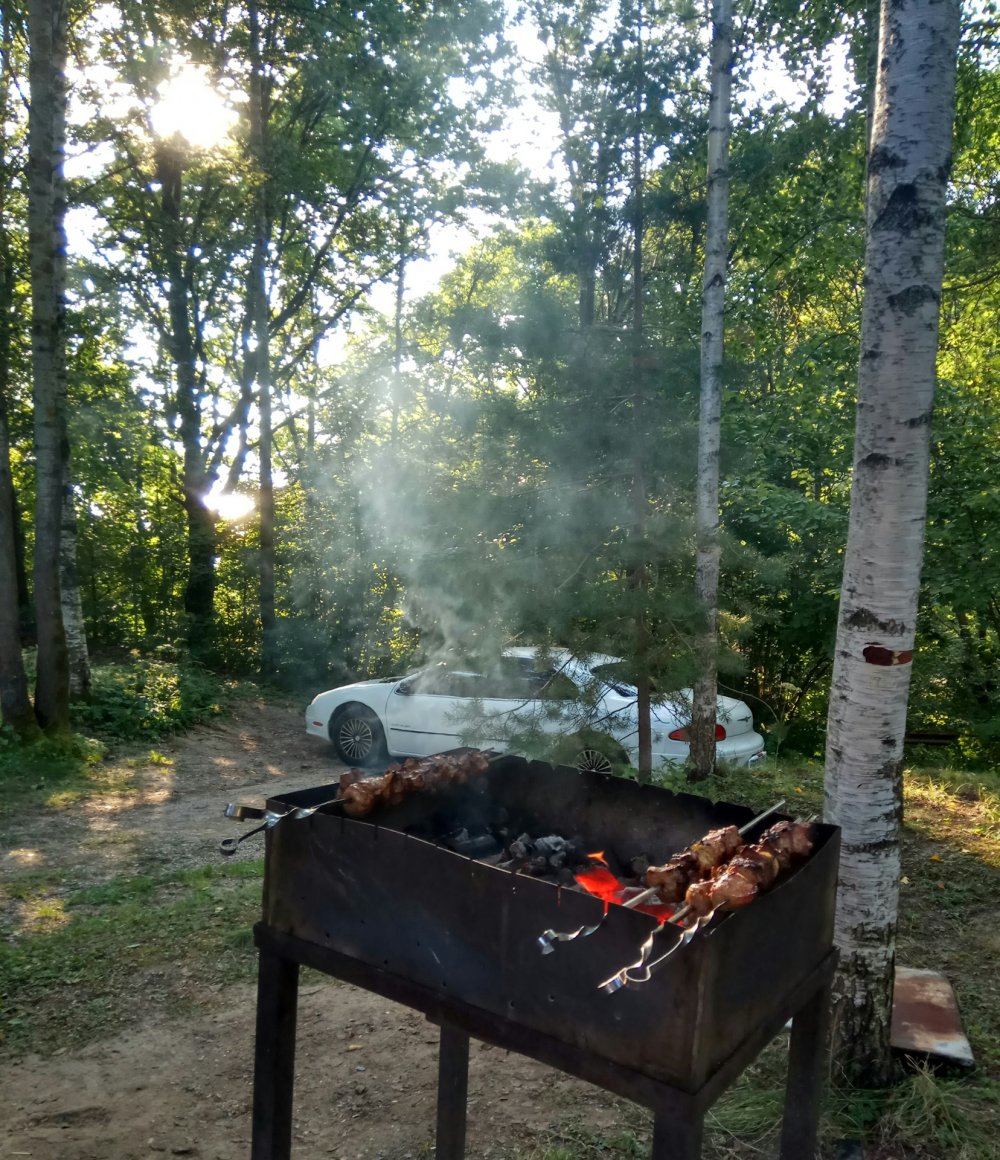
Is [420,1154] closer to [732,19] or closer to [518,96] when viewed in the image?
[732,19]

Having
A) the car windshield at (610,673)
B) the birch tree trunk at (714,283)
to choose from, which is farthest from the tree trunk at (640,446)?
the birch tree trunk at (714,283)

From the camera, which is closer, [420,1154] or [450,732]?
[420,1154]

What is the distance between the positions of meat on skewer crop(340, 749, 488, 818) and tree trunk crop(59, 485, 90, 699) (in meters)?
8.19

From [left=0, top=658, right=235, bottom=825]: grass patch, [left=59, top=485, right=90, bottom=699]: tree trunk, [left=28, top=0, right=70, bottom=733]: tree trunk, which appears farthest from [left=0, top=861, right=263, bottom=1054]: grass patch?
[left=59, top=485, right=90, bottom=699]: tree trunk

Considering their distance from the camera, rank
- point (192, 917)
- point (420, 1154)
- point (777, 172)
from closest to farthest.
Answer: point (420, 1154)
point (192, 917)
point (777, 172)

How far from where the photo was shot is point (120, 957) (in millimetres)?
4613

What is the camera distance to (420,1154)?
3.12 m

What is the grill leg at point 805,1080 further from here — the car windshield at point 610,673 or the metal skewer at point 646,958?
the car windshield at point 610,673

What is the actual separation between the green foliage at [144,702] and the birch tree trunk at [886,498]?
29.9ft

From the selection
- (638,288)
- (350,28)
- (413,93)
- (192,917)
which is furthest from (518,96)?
(192,917)

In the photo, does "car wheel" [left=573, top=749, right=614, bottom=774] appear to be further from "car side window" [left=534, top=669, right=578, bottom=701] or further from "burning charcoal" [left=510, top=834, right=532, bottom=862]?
"burning charcoal" [left=510, top=834, right=532, bottom=862]

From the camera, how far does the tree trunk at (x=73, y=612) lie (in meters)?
10.2

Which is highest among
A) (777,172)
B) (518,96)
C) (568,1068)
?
(518,96)

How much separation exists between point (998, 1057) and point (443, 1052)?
2.27m
